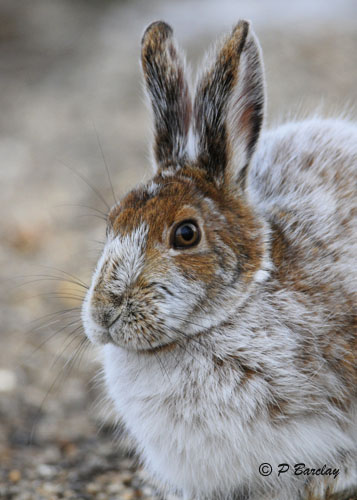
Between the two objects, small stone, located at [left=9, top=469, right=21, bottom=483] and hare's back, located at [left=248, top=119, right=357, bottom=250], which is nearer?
hare's back, located at [left=248, top=119, right=357, bottom=250]

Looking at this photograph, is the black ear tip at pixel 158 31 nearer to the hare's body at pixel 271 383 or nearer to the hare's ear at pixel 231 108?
the hare's ear at pixel 231 108

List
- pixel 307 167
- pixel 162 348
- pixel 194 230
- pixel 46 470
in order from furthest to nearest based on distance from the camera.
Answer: pixel 46 470
pixel 307 167
pixel 162 348
pixel 194 230

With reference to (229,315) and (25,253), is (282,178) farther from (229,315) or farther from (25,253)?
(25,253)

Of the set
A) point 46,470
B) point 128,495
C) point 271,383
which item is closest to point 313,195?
point 271,383

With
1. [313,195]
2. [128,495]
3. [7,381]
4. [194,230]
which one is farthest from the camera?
[7,381]

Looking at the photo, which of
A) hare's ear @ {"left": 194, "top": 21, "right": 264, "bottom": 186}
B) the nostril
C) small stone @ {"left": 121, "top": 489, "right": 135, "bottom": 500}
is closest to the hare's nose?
the nostril

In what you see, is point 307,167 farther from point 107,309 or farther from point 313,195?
point 107,309

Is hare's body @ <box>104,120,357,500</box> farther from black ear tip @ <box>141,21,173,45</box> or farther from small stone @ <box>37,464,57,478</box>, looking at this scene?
black ear tip @ <box>141,21,173,45</box>
